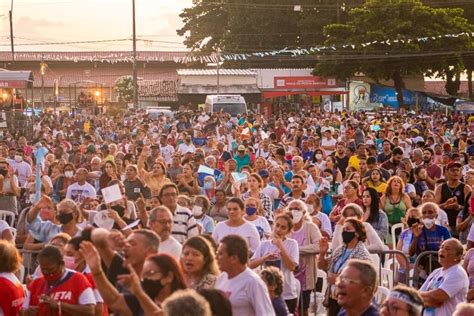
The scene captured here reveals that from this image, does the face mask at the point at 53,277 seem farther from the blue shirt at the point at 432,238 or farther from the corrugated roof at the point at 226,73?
the corrugated roof at the point at 226,73

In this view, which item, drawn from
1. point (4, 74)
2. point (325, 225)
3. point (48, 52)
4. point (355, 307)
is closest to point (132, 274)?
point (355, 307)

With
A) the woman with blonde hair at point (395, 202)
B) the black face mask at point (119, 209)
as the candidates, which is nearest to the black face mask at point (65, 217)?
the black face mask at point (119, 209)

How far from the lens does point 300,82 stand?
62.2 meters

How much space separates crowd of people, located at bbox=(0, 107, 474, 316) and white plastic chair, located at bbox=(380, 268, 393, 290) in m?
0.12

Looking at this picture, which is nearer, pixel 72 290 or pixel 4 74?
pixel 72 290

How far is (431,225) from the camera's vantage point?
10781 mm

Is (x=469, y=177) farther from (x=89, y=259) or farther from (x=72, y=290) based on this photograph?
(x=89, y=259)

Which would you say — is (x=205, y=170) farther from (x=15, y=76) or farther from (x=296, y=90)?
(x=296, y=90)

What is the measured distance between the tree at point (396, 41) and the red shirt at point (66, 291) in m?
52.4

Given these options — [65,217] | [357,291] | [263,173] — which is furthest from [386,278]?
[263,173]

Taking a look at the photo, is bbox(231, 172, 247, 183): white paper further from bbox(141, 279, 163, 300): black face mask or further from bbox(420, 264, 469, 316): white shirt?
bbox(141, 279, 163, 300): black face mask

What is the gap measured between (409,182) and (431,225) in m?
6.28

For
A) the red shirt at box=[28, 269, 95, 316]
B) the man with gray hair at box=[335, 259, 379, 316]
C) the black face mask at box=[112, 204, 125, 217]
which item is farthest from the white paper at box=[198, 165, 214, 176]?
the man with gray hair at box=[335, 259, 379, 316]

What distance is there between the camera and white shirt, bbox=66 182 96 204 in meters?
14.5
